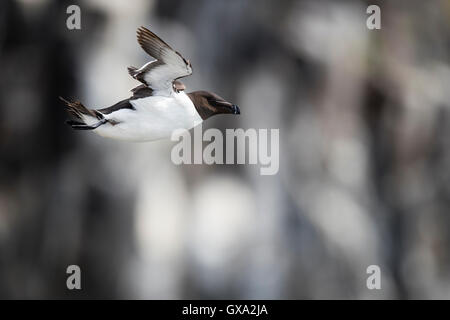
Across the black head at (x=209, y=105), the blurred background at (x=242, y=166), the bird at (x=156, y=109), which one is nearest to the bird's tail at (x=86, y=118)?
the bird at (x=156, y=109)

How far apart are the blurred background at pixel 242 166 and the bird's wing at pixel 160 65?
0.52 m


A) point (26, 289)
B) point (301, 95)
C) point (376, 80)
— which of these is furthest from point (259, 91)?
point (26, 289)

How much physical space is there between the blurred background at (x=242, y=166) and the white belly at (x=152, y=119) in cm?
52

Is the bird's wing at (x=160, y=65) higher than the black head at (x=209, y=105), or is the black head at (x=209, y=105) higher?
A: the bird's wing at (x=160, y=65)

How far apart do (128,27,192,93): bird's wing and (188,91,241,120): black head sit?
4 cm

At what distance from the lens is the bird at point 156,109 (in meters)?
0.80

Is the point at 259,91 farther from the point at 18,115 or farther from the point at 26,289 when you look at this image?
the point at 26,289

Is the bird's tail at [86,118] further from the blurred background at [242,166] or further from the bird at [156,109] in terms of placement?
the blurred background at [242,166]

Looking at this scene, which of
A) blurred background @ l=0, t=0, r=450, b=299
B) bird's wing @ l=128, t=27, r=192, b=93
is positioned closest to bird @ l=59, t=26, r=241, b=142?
bird's wing @ l=128, t=27, r=192, b=93

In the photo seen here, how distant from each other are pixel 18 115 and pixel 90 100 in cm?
22

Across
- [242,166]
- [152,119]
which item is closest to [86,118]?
[152,119]

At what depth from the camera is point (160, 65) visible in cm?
82

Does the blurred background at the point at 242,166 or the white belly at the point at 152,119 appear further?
the blurred background at the point at 242,166

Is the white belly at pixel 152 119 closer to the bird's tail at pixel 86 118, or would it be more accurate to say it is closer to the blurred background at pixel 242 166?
the bird's tail at pixel 86 118
